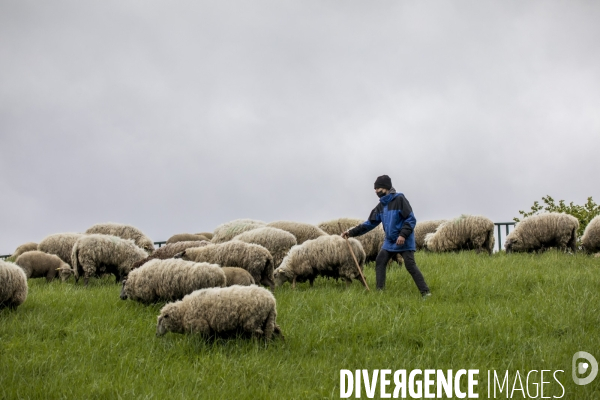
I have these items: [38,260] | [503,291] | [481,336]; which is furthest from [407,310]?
[38,260]

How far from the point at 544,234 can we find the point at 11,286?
1427 cm

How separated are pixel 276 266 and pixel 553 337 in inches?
235

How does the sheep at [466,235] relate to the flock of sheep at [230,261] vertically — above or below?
above

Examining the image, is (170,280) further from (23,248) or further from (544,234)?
(544,234)

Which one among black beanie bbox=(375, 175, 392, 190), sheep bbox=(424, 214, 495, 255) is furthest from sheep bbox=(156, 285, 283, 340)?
sheep bbox=(424, 214, 495, 255)

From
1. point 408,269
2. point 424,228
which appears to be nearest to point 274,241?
point 408,269

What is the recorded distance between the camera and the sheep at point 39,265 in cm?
1319

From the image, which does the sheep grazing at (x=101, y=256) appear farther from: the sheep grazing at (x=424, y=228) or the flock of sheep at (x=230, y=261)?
the sheep grazing at (x=424, y=228)

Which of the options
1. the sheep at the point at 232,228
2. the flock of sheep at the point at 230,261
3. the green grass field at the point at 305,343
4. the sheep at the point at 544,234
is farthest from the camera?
the sheep at the point at 544,234

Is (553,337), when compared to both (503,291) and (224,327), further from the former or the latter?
(224,327)

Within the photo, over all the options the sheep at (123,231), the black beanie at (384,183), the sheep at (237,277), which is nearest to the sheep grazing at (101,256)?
the sheep at (123,231)

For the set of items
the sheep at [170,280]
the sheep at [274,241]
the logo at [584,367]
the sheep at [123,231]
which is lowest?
the logo at [584,367]

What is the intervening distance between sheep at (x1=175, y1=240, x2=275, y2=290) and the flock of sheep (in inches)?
0.7

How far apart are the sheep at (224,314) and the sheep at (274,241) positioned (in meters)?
5.03
